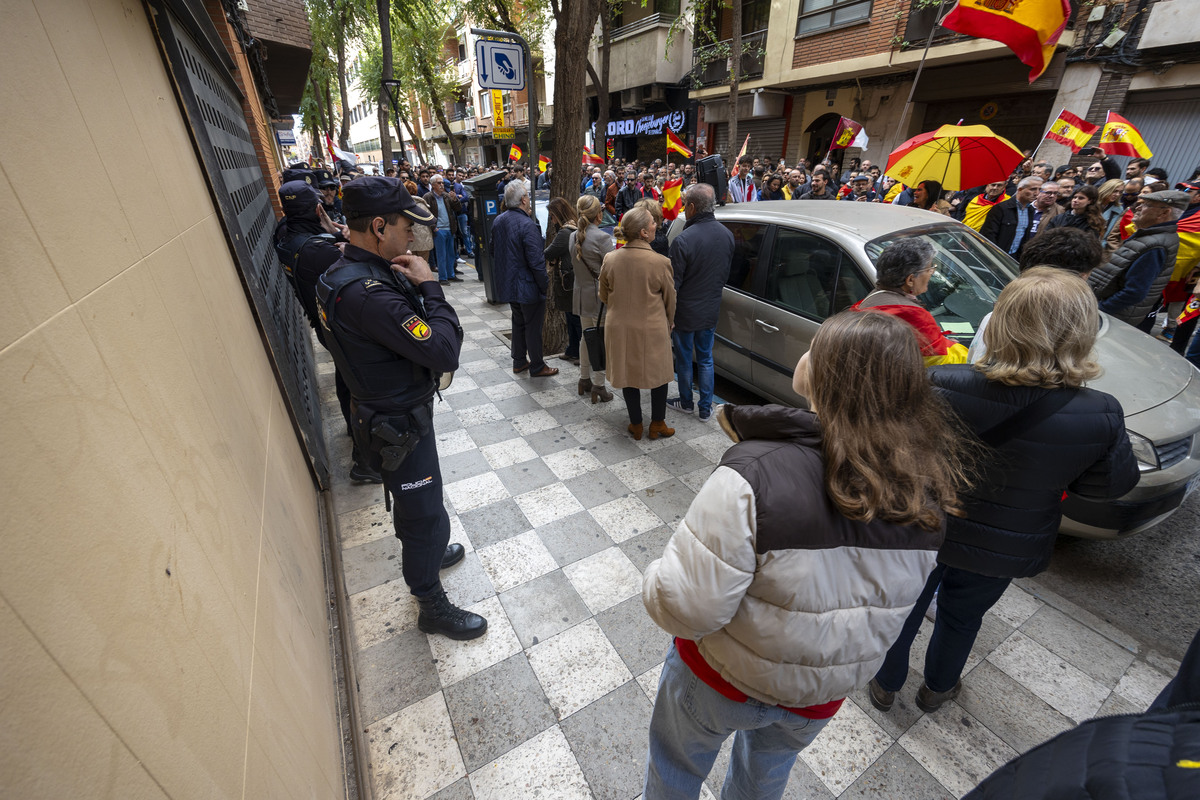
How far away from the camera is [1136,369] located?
9.98 ft

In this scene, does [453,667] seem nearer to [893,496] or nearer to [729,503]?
[729,503]

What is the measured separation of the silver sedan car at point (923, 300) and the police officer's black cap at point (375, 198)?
9.63 ft

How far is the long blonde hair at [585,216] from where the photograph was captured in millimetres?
4441

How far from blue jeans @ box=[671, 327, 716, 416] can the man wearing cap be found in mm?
3158

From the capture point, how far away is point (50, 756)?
0.54 meters

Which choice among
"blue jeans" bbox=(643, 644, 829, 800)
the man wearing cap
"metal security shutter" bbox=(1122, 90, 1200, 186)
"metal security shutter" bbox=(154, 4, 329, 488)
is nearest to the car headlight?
the man wearing cap

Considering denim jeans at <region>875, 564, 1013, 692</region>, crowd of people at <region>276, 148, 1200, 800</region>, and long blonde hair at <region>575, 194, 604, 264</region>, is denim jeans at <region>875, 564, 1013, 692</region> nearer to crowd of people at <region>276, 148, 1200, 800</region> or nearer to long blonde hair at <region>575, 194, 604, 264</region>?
crowd of people at <region>276, 148, 1200, 800</region>

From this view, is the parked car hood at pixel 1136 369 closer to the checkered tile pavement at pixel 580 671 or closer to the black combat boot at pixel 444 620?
the checkered tile pavement at pixel 580 671

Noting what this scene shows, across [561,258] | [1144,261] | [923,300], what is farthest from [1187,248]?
[561,258]

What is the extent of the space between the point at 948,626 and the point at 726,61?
17.9 metres

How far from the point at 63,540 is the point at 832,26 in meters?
16.4

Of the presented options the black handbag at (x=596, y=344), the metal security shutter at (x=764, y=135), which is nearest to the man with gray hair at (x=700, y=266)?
the black handbag at (x=596, y=344)

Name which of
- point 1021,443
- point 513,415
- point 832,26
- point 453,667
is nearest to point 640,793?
point 453,667

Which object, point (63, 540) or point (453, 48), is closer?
point (63, 540)
